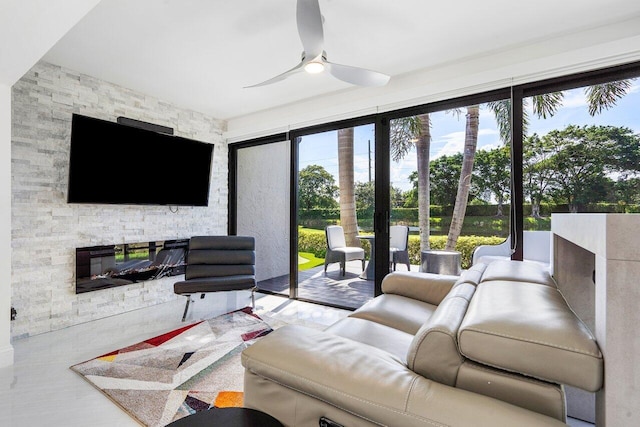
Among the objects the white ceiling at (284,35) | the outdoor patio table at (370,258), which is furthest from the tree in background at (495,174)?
the outdoor patio table at (370,258)

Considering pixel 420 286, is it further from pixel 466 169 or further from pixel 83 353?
pixel 83 353

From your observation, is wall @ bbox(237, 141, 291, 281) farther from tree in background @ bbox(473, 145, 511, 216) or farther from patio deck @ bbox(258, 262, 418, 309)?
tree in background @ bbox(473, 145, 511, 216)

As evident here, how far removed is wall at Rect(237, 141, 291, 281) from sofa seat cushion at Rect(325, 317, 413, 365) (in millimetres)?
2468

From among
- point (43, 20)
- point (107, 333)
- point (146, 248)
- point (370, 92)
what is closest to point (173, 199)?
point (146, 248)

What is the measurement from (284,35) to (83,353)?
299 centimetres

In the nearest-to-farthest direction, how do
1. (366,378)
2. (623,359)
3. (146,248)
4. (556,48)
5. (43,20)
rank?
(623,359) < (366,378) < (43,20) < (556,48) < (146,248)

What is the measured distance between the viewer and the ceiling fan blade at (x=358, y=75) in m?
2.30

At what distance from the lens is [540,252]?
8.61 feet

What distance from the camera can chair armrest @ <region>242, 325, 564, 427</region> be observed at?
0.70m

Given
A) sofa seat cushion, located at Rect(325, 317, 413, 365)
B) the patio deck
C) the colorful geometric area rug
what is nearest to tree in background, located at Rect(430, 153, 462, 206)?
the patio deck

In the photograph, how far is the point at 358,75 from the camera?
2410mm

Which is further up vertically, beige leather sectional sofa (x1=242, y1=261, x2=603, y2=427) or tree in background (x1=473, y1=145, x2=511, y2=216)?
tree in background (x1=473, y1=145, x2=511, y2=216)

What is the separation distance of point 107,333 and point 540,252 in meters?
3.92

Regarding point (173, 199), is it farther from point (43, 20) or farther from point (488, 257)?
point (488, 257)
